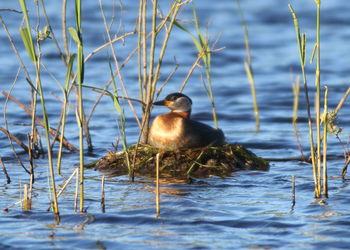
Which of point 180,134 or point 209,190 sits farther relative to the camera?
point 180,134

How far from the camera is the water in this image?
20.7ft

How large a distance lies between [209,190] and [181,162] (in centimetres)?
77

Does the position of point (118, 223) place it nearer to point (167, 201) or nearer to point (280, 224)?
point (167, 201)

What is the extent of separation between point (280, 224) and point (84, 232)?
5.14 ft

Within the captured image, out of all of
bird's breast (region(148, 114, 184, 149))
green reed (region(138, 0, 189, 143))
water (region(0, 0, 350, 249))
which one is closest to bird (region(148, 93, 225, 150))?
bird's breast (region(148, 114, 184, 149))

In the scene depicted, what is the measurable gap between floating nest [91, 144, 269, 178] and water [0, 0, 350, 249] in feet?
0.58

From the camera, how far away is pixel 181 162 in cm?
863

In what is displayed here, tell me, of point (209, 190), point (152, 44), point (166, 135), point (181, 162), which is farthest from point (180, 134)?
point (152, 44)

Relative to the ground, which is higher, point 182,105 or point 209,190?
point 182,105

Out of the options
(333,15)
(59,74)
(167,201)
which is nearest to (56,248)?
(167,201)

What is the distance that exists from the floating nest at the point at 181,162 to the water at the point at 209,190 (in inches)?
7.0

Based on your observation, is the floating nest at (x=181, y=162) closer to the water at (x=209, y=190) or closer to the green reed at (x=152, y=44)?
the water at (x=209, y=190)

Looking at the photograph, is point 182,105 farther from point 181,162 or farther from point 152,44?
point 152,44

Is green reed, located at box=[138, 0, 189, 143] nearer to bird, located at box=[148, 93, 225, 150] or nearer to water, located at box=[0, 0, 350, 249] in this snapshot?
bird, located at box=[148, 93, 225, 150]
